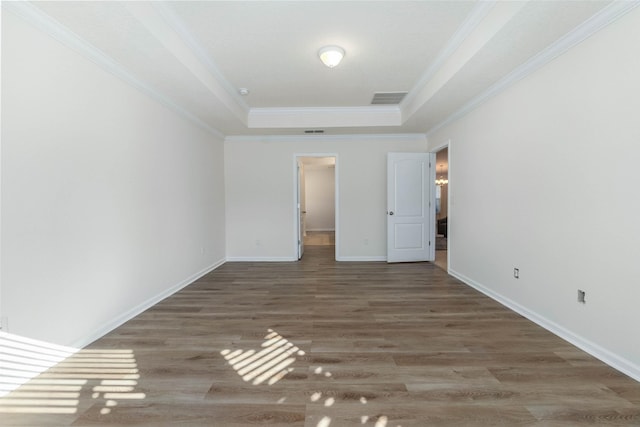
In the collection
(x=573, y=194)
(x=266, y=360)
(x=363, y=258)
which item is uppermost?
(x=573, y=194)

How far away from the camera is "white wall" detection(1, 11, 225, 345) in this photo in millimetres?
1760

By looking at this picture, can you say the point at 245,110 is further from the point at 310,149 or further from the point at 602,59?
the point at 602,59

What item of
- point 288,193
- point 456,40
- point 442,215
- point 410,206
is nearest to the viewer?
point 456,40

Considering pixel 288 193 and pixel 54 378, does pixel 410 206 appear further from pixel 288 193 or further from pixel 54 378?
pixel 54 378

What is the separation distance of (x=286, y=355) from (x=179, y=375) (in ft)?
2.45

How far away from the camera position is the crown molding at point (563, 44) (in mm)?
1833

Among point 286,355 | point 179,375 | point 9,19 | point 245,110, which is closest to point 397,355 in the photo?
point 286,355

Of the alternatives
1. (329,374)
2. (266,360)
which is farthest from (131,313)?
(329,374)

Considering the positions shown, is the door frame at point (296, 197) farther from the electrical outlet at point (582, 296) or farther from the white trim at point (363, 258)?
the electrical outlet at point (582, 296)

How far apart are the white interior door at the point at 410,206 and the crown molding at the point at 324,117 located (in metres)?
0.78

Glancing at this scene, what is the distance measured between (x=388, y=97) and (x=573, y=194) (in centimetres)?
267

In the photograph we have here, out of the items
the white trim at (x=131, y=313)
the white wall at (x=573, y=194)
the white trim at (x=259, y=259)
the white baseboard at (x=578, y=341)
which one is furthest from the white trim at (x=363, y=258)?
the white trim at (x=131, y=313)

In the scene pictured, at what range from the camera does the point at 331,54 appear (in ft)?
8.95

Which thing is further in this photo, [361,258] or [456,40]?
[361,258]
